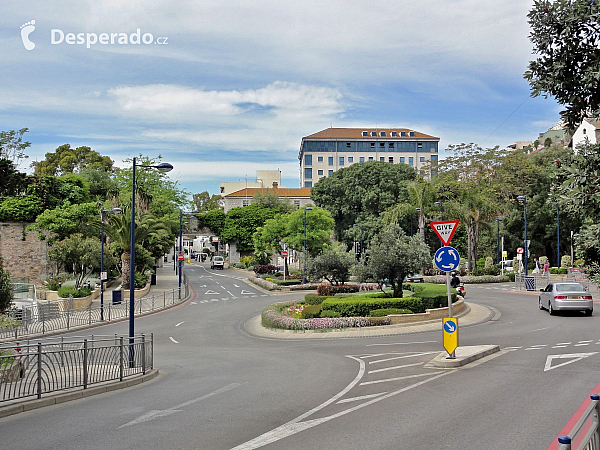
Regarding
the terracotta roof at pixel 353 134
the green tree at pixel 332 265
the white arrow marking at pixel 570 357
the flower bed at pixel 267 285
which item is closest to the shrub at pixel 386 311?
the white arrow marking at pixel 570 357

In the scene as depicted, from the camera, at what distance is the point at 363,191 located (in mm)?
74500

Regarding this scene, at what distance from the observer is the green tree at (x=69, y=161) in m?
86.9

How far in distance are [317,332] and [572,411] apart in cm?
1643

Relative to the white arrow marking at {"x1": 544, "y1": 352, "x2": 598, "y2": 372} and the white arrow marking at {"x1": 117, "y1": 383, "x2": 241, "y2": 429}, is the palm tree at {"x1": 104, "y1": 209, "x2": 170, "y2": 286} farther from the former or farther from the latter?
the white arrow marking at {"x1": 544, "y1": 352, "x2": 598, "y2": 372}

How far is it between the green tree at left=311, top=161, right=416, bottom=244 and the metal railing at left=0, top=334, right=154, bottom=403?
190ft

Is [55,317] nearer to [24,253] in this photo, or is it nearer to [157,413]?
[157,413]

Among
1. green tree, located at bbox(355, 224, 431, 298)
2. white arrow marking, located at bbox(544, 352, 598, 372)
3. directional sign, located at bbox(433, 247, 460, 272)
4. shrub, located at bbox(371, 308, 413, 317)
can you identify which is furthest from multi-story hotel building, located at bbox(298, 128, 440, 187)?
directional sign, located at bbox(433, 247, 460, 272)

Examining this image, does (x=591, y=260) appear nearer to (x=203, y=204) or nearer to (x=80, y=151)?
(x=80, y=151)

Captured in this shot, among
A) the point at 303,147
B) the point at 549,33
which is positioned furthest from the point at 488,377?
the point at 303,147

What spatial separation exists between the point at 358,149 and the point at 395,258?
10079cm

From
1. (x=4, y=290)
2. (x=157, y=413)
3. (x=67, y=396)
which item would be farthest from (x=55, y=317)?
(x=157, y=413)

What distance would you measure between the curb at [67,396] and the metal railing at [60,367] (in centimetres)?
20

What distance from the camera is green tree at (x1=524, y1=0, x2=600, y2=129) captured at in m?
7.56

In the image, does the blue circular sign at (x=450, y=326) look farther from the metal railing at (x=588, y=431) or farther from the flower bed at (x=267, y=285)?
the flower bed at (x=267, y=285)
